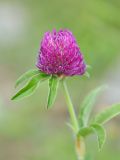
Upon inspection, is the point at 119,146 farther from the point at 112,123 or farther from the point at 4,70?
the point at 4,70

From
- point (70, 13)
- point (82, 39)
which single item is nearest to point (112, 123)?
point (82, 39)

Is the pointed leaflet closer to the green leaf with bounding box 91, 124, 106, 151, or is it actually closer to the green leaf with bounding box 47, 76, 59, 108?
the green leaf with bounding box 91, 124, 106, 151

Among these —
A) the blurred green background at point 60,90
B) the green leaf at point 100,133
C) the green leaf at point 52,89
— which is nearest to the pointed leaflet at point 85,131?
the green leaf at point 100,133

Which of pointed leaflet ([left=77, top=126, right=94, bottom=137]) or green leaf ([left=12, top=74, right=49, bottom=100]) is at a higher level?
green leaf ([left=12, top=74, right=49, bottom=100])

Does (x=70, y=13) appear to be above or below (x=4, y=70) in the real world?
above

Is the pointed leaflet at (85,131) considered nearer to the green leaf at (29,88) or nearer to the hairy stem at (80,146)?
the hairy stem at (80,146)

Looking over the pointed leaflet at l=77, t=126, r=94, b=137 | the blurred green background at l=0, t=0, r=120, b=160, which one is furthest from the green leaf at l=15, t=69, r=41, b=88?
the blurred green background at l=0, t=0, r=120, b=160
